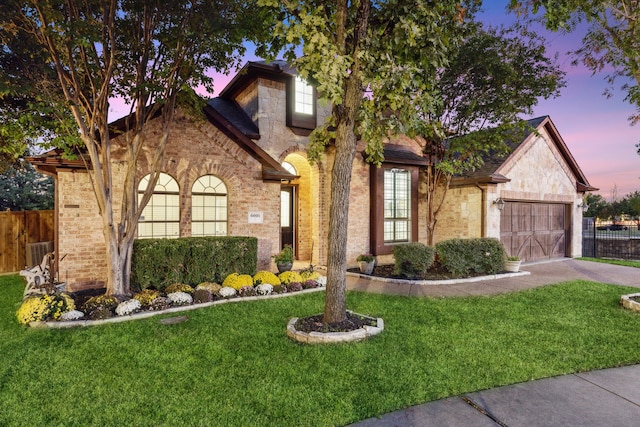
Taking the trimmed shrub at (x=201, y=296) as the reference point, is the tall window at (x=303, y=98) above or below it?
above

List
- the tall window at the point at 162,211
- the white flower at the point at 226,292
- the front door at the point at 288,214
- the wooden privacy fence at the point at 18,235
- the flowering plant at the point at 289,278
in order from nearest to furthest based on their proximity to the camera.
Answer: the white flower at the point at 226,292 → the flowering plant at the point at 289,278 → the tall window at the point at 162,211 → the wooden privacy fence at the point at 18,235 → the front door at the point at 288,214

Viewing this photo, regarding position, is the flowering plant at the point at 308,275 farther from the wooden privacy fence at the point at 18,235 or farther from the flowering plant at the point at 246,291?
the wooden privacy fence at the point at 18,235

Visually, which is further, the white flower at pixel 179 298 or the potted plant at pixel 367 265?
the potted plant at pixel 367 265

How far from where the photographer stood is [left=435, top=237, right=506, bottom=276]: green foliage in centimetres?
996

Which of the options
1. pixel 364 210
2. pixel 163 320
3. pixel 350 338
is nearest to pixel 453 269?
pixel 364 210

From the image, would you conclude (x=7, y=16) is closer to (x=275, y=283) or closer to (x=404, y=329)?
(x=275, y=283)

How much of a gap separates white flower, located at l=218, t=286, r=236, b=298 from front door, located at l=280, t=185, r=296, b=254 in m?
5.28

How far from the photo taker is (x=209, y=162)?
923cm

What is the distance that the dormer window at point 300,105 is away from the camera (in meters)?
11.5

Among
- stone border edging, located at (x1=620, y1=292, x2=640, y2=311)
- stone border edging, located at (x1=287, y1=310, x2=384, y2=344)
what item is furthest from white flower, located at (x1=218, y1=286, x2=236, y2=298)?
stone border edging, located at (x1=620, y1=292, x2=640, y2=311)

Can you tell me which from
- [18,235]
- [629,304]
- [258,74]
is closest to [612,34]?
[629,304]

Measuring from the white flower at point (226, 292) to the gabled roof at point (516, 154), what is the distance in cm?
938

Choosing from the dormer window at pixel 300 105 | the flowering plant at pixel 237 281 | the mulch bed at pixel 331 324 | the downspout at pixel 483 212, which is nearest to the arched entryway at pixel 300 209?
the dormer window at pixel 300 105

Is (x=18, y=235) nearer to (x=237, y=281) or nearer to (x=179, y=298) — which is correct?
(x=179, y=298)
